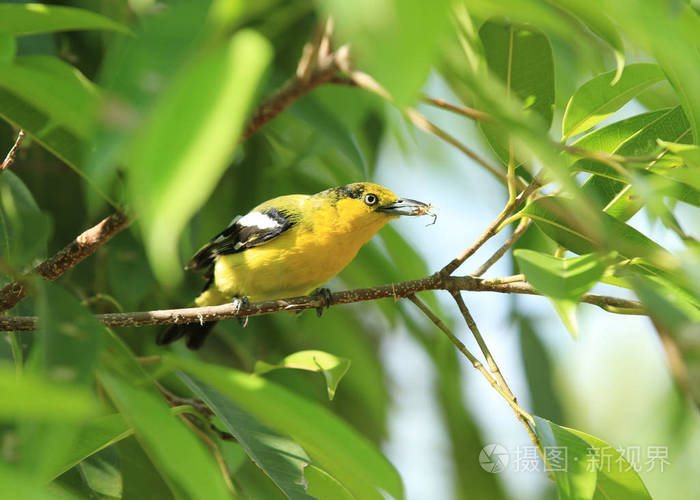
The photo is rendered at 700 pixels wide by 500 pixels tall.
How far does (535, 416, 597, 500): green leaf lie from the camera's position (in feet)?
5.43

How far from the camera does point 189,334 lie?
379 cm

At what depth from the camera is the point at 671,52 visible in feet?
3.36

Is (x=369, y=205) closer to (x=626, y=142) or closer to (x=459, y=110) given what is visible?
(x=626, y=142)

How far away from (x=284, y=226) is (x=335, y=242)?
0.30 metres

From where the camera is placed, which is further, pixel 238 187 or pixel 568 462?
pixel 238 187

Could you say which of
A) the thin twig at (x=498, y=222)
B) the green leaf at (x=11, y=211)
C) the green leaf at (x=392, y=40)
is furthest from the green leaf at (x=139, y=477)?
the green leaf at (x=392, y=40)

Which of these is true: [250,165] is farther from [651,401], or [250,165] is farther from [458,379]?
[651,401]

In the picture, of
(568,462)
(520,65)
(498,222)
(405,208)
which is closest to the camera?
(568,462)

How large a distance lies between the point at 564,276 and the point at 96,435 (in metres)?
1.13

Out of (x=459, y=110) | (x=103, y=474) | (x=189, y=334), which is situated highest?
(x=459, y=110)

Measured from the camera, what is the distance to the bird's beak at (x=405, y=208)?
3.34 m

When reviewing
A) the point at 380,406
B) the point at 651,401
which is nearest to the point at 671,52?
the point at 380,406

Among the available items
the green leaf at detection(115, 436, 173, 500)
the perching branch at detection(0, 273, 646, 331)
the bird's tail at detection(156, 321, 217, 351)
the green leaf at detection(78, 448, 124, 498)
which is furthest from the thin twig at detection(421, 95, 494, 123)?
the bird's tail at detection(156, 321, 217, 351)

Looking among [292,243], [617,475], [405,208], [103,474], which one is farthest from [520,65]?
[292,243]
